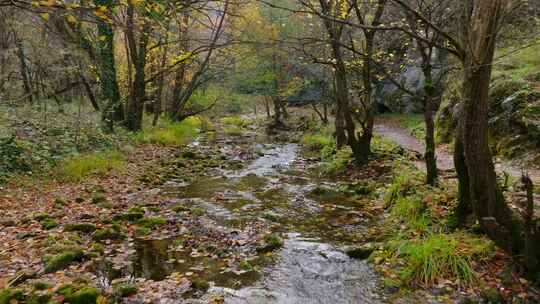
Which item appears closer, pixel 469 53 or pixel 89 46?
pixel 469 53

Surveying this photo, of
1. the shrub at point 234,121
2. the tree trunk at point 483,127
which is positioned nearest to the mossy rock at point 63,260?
the tree trunk at point 483,127

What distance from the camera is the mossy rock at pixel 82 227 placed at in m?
7.09

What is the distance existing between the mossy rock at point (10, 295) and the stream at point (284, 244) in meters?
1.50

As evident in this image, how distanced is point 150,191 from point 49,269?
489 centimetres

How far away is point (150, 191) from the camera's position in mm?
10453

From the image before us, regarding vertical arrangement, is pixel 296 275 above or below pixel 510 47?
below

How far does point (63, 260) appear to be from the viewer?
229 inches

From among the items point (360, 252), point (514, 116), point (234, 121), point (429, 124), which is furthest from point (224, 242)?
point (234, 121)

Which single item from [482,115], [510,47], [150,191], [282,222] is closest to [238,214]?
[282,222]

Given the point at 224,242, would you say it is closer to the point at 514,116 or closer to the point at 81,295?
the point at 81,295

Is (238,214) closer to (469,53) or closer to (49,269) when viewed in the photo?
(49,269)

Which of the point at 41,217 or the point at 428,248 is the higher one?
the point at 428,248

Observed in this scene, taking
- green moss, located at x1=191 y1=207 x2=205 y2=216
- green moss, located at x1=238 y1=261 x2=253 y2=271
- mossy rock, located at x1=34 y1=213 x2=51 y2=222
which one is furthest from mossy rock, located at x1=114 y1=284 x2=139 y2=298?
green moss, located at x1=191 y1=207 x2=205 y2=216

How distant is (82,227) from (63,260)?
1410mm
